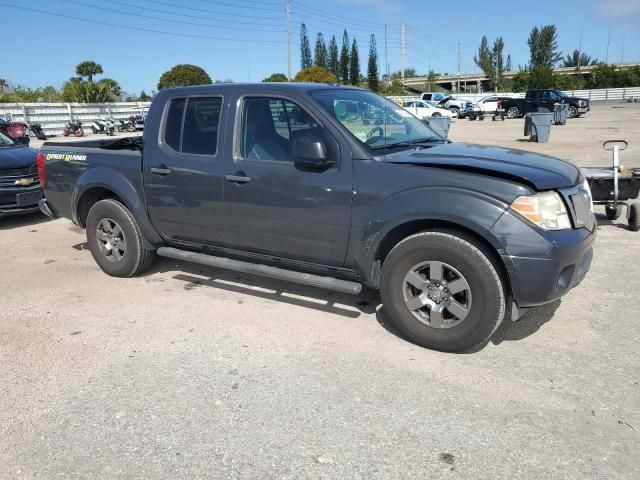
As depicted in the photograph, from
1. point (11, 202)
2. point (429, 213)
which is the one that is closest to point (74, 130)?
point (11, 202)

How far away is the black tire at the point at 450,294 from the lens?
3607 millimetres

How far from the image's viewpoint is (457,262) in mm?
3674

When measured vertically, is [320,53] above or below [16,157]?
above

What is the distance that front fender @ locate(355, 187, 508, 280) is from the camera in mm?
3551

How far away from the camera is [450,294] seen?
3789 mm

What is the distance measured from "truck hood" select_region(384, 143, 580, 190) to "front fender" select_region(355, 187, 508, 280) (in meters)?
0.21

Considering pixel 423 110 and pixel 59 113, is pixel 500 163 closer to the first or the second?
pixel 59 113

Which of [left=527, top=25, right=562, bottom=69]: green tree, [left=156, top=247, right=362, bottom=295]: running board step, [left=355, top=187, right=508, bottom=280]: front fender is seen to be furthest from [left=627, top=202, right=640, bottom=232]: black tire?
[left=527, top=25, right=562, bottom=69]: green tree

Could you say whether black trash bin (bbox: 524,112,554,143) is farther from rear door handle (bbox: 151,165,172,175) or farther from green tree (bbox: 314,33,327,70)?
green tree (bbox: 314,33,327,70)

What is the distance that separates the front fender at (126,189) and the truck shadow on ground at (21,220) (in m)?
3.79

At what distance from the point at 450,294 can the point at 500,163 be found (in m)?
0.98

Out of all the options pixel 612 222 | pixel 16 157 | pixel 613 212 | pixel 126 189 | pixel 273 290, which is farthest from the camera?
pixel 16 157

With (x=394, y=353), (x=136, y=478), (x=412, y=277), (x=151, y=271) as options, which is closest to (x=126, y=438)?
(x=136, y=478)

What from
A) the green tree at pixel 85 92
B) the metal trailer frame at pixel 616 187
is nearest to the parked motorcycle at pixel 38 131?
the green tree at pixel 85 92
